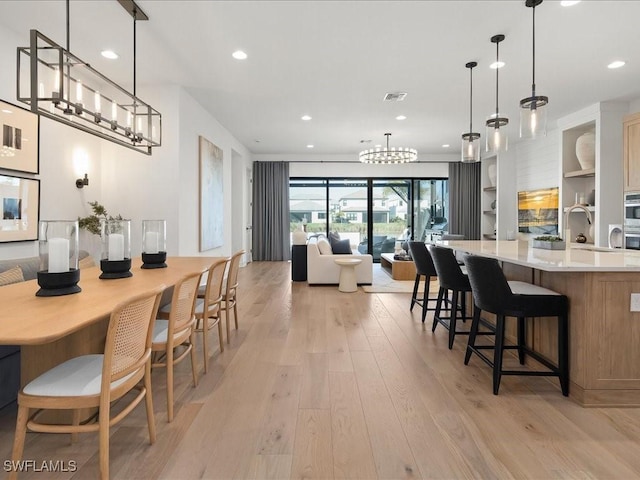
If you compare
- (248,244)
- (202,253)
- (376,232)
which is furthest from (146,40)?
(376,232)

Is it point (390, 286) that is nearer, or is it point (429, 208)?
point (390, 286)

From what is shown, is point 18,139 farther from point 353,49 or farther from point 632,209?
point 632,209

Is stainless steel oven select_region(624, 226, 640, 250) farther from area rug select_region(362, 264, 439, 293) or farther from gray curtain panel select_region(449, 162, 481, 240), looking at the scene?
gray curtain panel select_region(449, 162, 481, 240)

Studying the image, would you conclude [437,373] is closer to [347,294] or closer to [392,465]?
[392,465]

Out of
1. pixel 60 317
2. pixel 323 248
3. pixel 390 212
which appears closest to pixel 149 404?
pixel 60 317

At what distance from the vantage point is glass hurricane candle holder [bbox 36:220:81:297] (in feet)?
6.05

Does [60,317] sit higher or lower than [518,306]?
higher

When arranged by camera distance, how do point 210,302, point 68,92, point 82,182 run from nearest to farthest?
point 68,92 → point 210,302 → point 82,182

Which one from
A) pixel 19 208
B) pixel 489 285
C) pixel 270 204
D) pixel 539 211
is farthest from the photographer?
pixel 270 204

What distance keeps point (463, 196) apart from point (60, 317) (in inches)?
378

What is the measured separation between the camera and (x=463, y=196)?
9664mm

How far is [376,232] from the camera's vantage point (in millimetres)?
9984

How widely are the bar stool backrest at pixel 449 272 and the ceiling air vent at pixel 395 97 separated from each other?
2.61m

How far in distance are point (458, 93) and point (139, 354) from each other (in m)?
5.04
